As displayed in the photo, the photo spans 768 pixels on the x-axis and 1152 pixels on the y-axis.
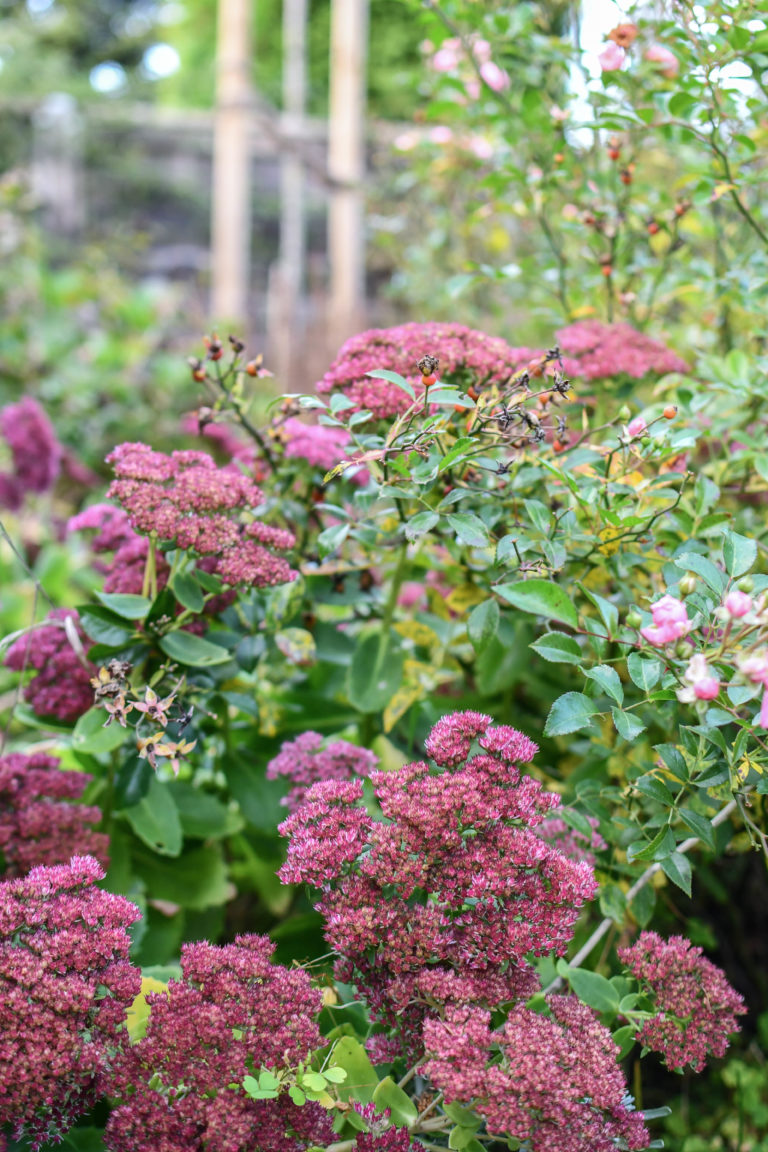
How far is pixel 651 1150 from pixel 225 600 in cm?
78

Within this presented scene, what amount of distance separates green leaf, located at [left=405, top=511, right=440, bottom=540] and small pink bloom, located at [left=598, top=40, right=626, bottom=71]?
84 centimetres

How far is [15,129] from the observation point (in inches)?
418

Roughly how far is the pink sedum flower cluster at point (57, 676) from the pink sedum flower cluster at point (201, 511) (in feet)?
0.80

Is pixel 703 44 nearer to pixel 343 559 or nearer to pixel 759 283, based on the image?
pixel 759 283

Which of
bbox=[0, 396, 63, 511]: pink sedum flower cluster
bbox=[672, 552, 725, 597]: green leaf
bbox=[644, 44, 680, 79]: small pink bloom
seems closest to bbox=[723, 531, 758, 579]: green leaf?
bbox=[672, 552, 725, 597]: green leaf

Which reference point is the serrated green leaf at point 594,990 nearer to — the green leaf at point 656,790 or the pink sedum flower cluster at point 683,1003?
the pink sedum flower cluster at point 683,1003

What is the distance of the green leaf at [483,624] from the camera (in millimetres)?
1063

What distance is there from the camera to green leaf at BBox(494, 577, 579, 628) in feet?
3.06

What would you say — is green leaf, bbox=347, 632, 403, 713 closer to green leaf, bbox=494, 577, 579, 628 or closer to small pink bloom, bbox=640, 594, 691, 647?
green leaf, bbox=494, 577, 579, 628

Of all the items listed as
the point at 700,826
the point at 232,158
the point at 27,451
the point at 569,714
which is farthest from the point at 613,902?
the point at 232,158

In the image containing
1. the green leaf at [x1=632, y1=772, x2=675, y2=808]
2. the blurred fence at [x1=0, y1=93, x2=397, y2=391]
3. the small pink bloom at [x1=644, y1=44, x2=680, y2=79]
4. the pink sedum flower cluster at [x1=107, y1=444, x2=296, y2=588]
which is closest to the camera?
the green leaf at [x1=632, y1=772, x2=675, y2=808]

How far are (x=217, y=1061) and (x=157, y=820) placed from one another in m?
0.50

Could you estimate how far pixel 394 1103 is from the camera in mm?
817

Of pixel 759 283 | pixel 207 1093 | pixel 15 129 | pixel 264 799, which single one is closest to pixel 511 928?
pixel 207 1093
